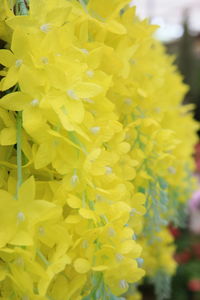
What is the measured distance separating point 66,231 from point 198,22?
530 centimetres

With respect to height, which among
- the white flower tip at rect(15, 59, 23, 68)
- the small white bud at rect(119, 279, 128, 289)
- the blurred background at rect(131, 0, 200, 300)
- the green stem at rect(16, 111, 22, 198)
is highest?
the white flower tip at rect(15, 59, 23, 68)

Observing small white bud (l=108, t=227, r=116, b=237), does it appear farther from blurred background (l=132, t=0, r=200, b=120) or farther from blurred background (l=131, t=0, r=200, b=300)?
blurred background (l=132, t=0, r=200, b=120)

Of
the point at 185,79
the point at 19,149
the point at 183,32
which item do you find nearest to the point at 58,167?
the point at 19,149

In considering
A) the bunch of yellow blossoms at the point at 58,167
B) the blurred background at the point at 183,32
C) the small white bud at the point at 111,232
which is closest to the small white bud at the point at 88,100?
the bunch of yellow blossoms at the point at 58,167

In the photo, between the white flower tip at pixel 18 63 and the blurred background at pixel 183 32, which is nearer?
the white flower tip at pixel 18 63

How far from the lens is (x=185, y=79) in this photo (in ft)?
11.1

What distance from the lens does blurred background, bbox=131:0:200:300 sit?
1970 mm

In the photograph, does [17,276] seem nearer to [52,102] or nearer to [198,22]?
[52,102]

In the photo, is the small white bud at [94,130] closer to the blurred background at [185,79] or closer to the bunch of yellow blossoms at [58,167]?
the bunch of yellow blossoms at [58,167]

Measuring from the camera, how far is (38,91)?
0.36 m

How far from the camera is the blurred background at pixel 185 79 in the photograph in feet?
6.46

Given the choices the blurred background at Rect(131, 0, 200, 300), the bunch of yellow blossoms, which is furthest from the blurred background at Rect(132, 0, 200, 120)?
the bunch of yellow blossoms

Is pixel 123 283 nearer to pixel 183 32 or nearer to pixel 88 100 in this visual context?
pixel 88 100

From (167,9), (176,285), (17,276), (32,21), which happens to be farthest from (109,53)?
(167,9)
